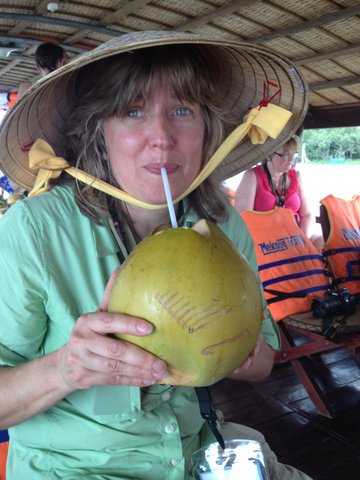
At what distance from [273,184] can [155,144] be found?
8.71 feet

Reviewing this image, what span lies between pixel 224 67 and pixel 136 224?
524 mm

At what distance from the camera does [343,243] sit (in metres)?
2.80

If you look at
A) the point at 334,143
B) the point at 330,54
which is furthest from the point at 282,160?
the point at 334,143

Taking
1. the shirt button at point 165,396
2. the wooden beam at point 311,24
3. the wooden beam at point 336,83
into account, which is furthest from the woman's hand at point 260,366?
the wooden beam at point 336,83

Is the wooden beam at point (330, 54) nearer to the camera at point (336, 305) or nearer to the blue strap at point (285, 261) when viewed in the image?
the blue strap at point (285, 261)

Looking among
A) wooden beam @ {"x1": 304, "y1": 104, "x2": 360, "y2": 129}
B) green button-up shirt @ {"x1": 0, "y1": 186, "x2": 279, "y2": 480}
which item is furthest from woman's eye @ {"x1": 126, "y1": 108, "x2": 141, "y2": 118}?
wooden beam @ {"x1": 304, "y1": 104, "x2": 360, "y2": 129}

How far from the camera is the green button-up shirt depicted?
93cm

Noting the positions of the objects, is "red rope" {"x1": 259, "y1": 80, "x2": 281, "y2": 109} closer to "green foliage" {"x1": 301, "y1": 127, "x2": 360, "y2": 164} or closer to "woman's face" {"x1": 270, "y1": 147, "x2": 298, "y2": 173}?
"woman's face" {"x1": 270, "y1": 147, "x2": 298, "y2": 173}

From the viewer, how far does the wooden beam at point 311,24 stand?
2659 millimetres

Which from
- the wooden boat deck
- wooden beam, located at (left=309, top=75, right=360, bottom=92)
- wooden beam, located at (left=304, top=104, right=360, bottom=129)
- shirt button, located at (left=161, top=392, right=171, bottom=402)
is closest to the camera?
shirt button, located at (left=161, top=392, right=171, bottom=402)

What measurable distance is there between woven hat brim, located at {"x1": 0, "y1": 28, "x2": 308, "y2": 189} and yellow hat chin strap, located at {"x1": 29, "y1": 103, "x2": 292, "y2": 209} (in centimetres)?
6

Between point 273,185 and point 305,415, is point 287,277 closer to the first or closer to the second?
point 305,415

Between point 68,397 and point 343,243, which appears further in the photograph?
point 343,243

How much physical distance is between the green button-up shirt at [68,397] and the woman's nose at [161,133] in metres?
0.27
